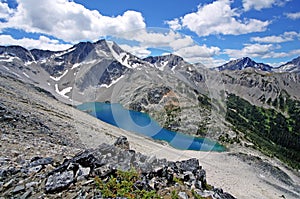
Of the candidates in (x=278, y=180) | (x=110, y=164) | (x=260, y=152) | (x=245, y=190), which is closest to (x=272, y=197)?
(x=245, y=190)

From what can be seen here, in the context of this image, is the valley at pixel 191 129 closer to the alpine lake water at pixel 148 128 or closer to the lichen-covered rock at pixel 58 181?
the alpine lake water at pixel 148 128

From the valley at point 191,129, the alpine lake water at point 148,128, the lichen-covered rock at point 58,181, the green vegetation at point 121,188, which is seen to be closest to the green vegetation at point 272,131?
the valley at point 191,129

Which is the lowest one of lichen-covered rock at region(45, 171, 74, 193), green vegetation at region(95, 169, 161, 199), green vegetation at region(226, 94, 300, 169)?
green vegetation at region(226, 94, 300, 169)

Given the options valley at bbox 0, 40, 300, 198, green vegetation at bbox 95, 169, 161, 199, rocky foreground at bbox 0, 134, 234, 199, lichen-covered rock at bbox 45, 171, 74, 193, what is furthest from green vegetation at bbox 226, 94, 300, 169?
lichen-covered rock at bbox 45, 171, 74, 193

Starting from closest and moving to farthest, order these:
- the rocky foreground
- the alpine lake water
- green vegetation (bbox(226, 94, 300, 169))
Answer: the rocky foreground < the alpine lake water < green vegetation (bbox(226, 94, 300, 169))

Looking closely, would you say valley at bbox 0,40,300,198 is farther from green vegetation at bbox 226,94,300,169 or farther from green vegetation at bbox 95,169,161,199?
green vegetation at bbox 95,169,161,199

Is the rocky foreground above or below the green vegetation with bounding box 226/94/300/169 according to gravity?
above

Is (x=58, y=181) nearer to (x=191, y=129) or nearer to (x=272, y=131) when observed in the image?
(x=191, y=129)

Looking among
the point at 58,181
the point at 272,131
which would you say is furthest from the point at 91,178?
the point at 272,131

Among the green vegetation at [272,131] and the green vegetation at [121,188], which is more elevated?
the green vegetation at [121,188]
